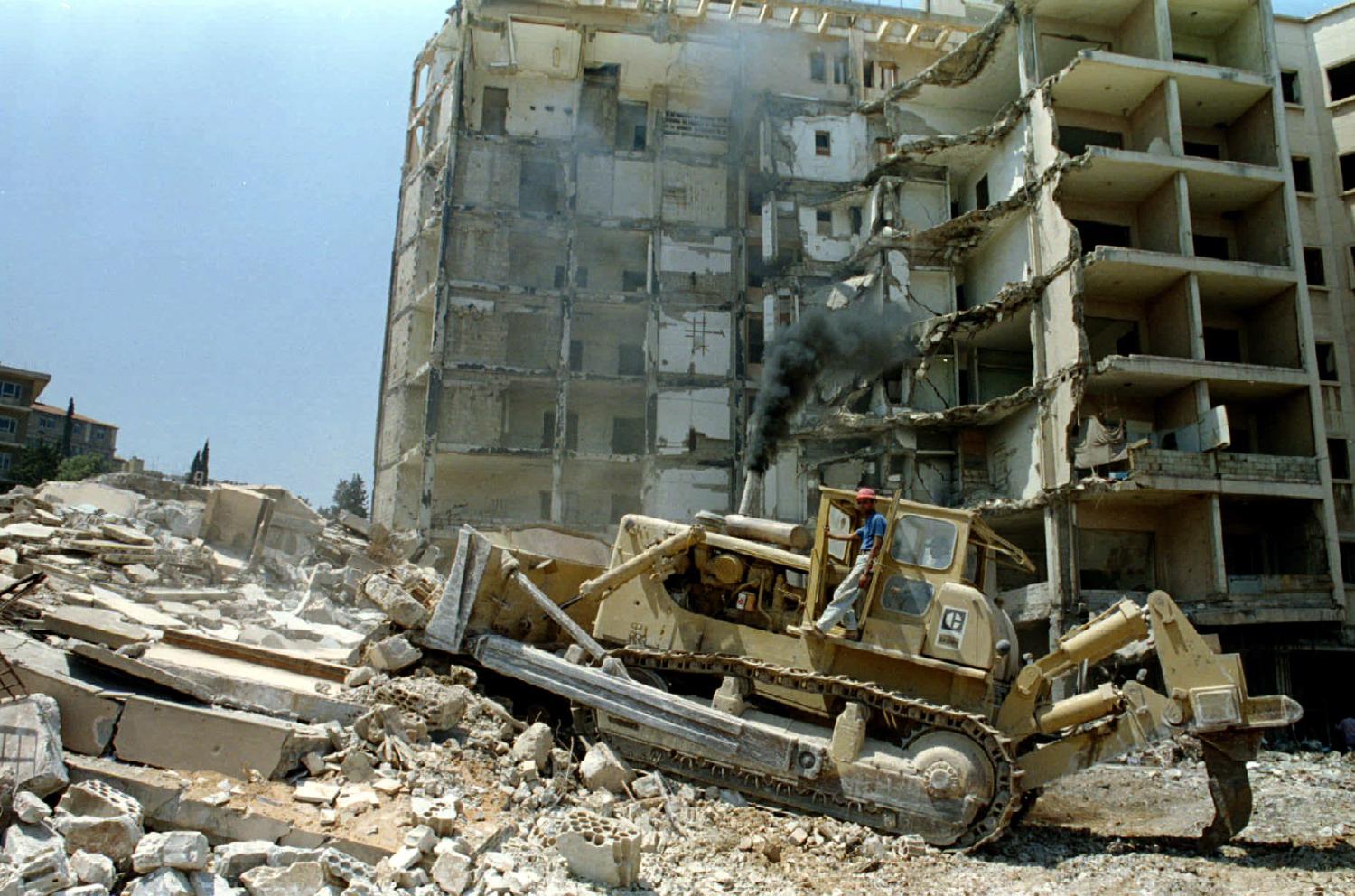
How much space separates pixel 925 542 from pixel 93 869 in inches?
281

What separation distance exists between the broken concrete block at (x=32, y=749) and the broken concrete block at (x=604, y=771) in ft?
13.4

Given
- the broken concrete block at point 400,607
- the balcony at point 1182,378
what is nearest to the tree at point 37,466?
the broken concrete block at point 400,607

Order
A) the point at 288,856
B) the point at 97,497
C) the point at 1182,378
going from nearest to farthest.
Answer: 1. the point at 288,856
2. the point at 97,497
3. the point at 1182,378

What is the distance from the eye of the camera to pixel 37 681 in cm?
688

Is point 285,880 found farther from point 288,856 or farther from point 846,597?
point 846,597

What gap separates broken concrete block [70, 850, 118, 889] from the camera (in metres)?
5.07

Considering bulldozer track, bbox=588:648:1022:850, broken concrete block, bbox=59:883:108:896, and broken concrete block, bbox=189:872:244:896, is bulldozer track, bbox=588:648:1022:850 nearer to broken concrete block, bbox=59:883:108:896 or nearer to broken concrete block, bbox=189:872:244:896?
A: broken concrete block, bbox=189:872:244:896

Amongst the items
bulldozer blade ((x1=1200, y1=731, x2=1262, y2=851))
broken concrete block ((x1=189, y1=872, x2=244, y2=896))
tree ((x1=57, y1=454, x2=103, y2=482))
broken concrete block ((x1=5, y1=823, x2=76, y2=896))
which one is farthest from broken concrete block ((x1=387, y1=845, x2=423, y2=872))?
tree ((x1=57, y1=454, x2=103, y2=482))

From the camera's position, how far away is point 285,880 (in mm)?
5469

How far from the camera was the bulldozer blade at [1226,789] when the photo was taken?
8.20 metres

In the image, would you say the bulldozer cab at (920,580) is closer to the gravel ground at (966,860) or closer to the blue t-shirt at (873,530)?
the blue t-shirt at (873,530)

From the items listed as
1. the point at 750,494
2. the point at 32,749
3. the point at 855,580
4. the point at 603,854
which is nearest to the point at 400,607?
the point at 32,749

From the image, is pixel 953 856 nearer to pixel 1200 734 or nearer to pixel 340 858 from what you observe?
pixel 1200 734

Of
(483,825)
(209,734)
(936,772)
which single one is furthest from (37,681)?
(936,772)
